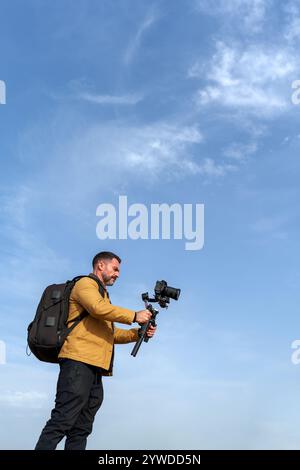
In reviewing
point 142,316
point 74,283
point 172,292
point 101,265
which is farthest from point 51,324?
point 172,292

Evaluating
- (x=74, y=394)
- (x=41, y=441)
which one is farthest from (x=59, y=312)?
(x=41, y=441)

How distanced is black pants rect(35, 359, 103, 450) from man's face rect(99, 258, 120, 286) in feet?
4.71

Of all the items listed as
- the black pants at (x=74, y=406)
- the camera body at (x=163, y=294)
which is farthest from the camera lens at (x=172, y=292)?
the black pants at (x=74, y=406)

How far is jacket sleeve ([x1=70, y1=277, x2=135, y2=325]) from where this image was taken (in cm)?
938

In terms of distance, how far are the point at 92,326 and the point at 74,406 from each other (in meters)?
1.23

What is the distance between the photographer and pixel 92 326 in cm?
973

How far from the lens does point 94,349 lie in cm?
958

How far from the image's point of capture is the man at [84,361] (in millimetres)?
9203

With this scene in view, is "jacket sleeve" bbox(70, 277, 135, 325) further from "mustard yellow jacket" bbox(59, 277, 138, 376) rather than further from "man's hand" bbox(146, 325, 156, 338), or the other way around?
"man's hand" bbox(146, 325, 156, 338)

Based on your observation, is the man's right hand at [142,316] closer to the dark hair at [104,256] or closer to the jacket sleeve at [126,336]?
the jacket sleeve at [126,336]

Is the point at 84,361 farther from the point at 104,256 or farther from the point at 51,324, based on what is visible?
the point at 104,256
